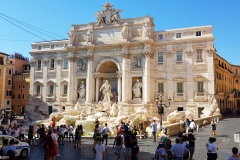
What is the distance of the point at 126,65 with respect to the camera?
34219 mm

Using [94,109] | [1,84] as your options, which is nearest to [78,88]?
[94,109]

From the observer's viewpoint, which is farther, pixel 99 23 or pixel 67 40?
pixel 67 40

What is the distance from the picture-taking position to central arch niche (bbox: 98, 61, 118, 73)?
122ft

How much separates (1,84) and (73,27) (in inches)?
666

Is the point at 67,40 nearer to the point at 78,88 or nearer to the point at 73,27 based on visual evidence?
the point at 73,27

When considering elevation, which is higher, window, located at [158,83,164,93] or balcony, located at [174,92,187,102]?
window, located at [158,83,164,93]

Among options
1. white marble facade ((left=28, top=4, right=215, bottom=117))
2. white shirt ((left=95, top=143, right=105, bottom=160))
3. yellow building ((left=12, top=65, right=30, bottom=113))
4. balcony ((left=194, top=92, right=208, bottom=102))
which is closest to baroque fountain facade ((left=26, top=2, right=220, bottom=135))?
white marble facade ((left=28, top=4, right=215, bottom=117))

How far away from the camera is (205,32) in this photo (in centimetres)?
3166

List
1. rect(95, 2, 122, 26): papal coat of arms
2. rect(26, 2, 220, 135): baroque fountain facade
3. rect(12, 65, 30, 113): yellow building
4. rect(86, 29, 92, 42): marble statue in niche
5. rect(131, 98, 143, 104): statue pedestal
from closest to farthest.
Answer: rect(26, 2, 220, 135): baroque fountain facade
rect(131, 98, 143, 104): statue pedestal
rect(95, 2, 122, 26): papal coat of arms
rect(86, 29, 92, 42): marble statue in niche
rect(12, 65, 30, 113): yellow building

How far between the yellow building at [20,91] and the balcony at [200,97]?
35150 mm

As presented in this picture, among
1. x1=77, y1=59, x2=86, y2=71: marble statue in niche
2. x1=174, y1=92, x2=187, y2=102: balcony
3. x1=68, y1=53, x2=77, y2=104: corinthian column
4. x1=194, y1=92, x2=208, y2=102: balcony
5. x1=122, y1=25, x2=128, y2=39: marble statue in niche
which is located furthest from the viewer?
x1=77, y1=59, x2=86, y2=71: marble statue in niche

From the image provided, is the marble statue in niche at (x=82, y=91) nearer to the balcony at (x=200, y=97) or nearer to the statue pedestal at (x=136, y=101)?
the statue pedestal at (x=136, y=101)

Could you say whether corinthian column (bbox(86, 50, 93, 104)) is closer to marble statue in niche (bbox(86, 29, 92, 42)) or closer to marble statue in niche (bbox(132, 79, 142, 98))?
marble statue in niche (bbox(86, 29, 92, 42))

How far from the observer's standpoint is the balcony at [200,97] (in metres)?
30.9
